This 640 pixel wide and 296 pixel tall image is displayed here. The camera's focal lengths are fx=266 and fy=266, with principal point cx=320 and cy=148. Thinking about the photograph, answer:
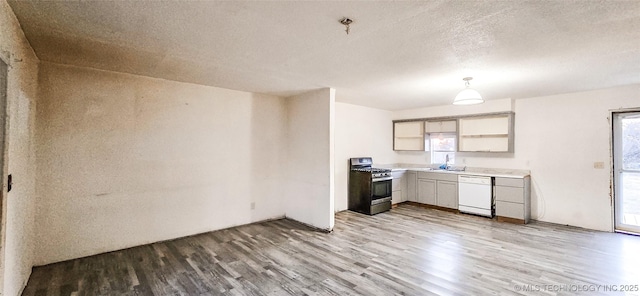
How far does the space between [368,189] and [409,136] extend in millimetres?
2203

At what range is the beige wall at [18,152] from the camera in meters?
1.99

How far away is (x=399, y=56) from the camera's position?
2889 mm

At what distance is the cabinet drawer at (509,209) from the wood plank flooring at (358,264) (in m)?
0.42

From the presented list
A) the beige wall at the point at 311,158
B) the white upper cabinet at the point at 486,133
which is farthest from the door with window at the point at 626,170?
the beige wall at the point at 311,158

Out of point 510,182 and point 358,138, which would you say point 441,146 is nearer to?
point 510,182

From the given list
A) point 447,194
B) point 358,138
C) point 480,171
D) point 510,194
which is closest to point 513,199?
point 510,194

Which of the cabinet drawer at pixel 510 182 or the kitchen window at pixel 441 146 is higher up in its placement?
the kitchen window at pixel 441 146

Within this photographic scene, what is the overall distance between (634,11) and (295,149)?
4.28 meters

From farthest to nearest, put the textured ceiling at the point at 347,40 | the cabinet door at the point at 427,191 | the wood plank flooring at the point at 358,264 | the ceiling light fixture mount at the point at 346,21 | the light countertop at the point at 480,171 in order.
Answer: the cabinet door at the point at 427,191, the light countertop at the point at 480,171, the wood plank flooring at the point at 358,264, the ceiling light fixture mount at the point at 346,21, the textured ceiling at the point at 347,40

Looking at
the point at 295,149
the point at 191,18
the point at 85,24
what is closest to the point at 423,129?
the point at 295,149

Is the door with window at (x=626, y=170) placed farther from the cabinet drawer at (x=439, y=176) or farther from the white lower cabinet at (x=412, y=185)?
the white lower cabinet at (x=412, y=185)

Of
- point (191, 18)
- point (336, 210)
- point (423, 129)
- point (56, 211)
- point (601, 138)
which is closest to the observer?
point (191, 18)

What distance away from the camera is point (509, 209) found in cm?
493

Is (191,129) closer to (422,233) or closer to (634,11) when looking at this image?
(422,233)
